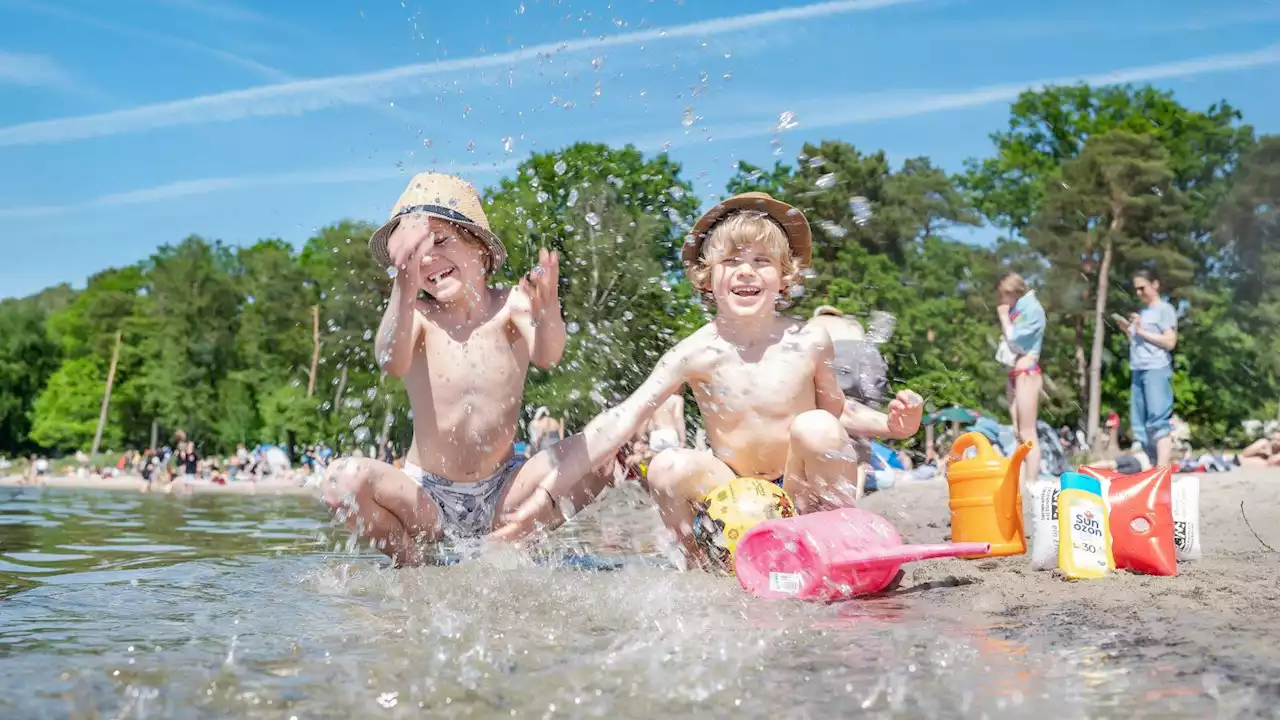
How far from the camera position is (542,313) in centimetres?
428

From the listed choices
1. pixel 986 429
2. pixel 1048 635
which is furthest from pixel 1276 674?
pixel 986 429

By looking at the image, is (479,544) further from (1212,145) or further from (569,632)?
(1212,145)

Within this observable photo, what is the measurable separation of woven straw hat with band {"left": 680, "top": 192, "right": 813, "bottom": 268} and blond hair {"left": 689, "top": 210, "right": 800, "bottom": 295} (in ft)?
0.07

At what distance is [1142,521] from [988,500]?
755 millimetres

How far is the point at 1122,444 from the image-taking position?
36.1 metres

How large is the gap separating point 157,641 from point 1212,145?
41.0 meters

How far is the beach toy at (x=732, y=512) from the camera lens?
388cm

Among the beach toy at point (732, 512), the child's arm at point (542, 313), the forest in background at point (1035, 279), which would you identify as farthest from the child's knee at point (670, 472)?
the forest in background at point (1035, 279)

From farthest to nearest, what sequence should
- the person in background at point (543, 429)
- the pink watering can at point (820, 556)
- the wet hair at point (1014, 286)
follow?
the person in background at point (543, 429)
the wet hair at point (1014, 286)
the pink watering can at point (820, 556)

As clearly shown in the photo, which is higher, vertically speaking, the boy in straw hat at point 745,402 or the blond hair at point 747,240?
the blond hair at point 747,240

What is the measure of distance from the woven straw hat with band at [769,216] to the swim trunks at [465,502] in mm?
1207

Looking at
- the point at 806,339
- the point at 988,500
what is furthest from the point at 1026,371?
the point at 806,339

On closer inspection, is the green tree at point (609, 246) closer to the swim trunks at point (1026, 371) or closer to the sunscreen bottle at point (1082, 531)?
the sunscreen bottle at point (1082, 531)

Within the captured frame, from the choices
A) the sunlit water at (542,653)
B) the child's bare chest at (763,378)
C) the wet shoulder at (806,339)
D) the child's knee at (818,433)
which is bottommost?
the sunlit water at (542,653)
